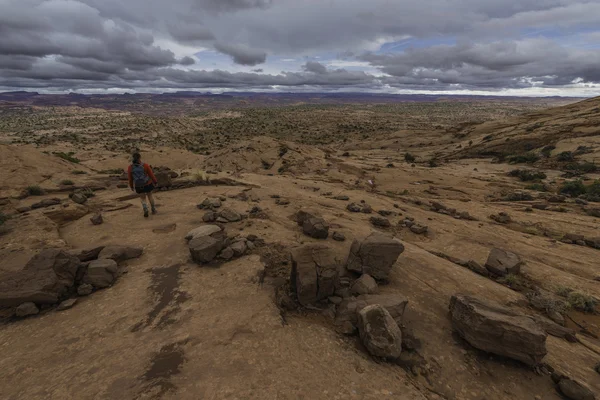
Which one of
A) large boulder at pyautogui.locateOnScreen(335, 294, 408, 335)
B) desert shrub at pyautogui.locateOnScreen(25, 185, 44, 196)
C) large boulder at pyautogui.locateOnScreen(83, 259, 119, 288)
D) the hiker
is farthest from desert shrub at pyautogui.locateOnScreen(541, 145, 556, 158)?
desert shrub at pyautogui.locateOnScreen(25, 185, 44, 196)

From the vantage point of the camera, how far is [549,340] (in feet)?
20.2

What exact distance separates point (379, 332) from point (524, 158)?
34.4m

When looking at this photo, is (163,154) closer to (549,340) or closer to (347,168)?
(347,168)

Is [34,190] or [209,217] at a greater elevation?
[34,190]

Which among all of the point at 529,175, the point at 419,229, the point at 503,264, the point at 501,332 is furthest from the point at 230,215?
the point at 529,175

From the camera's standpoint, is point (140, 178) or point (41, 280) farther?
point (140, 178)

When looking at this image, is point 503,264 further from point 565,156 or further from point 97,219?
point 565,156

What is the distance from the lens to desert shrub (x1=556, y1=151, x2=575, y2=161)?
1098 inches

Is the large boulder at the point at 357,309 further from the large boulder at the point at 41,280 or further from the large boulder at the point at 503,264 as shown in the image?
the large boulder at the point at 41,280

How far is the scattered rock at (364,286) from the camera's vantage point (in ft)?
22.8

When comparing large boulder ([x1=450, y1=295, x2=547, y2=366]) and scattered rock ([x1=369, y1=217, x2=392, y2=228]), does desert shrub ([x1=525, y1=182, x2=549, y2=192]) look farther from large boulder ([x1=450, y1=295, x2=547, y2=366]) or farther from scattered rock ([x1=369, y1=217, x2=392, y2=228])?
large boulder ([x1=450, y1=295, x2=547, y2=366])

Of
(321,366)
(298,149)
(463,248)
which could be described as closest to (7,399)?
(321,366)

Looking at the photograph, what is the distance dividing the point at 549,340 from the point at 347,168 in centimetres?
2232

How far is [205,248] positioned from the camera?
7992 millimetres
